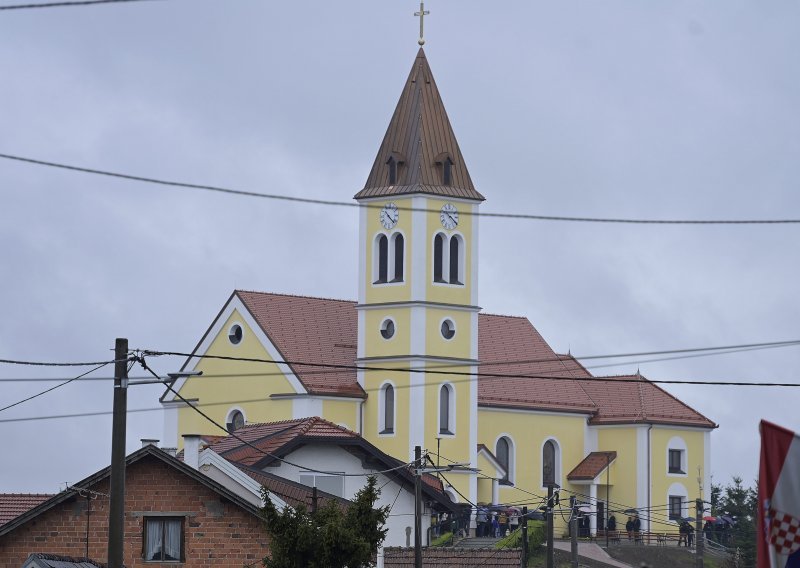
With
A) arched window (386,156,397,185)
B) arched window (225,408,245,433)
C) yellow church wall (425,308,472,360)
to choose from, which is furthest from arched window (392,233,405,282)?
arched window (225,408,245,433)

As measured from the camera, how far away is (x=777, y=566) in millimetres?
14133

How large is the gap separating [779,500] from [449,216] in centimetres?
6592

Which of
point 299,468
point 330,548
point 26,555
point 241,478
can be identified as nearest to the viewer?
point 330,548

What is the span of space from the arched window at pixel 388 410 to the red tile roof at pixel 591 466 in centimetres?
1117

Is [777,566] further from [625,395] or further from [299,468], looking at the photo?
[625,395]

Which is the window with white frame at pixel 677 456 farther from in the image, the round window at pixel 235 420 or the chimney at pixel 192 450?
the chimney at pixel 192 450

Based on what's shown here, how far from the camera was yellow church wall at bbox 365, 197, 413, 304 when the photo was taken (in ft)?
260

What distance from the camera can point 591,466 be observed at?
86.5m

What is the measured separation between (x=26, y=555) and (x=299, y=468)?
1598 cm

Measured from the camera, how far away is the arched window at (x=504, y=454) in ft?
275

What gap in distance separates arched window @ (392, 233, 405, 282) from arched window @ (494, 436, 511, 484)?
9.12m

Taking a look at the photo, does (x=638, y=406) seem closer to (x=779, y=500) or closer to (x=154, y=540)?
(x=154, y=540)

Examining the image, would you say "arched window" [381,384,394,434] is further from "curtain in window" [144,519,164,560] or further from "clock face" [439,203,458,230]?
"curtain in window" [144,519,164,560]

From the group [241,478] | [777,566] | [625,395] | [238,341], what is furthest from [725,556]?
[777,566]
